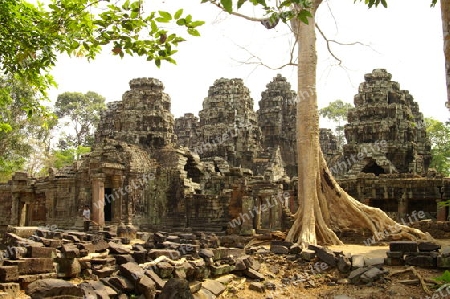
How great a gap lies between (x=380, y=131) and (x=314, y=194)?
18.4 meters

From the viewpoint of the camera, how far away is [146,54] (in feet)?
18.8

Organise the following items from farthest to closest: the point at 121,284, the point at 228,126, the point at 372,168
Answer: the point at 228,126
the point at 372,168
the point at 121,284

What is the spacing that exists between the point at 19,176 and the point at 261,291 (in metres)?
17.6

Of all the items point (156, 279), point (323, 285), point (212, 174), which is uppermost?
point (212, 174)

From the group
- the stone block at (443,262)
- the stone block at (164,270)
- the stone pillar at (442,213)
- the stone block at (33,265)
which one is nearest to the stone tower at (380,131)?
the stone pillar at (442,213)

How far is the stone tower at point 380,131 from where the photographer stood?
27.6 metres

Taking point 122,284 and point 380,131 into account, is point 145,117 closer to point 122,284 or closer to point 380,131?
point 380,131

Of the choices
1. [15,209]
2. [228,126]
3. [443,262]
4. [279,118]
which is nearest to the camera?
[443,262]

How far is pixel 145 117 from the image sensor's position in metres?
25.9

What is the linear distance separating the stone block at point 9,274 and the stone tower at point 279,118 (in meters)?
32.8

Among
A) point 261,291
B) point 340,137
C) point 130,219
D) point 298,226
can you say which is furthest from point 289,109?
point 261,291

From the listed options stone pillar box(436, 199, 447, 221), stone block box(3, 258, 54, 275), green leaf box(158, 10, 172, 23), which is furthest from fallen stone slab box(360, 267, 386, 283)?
stone pillar box(436, 199, 447, 221)

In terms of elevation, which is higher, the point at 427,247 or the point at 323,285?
the point at 427,247

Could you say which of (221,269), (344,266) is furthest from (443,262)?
(221,269)
